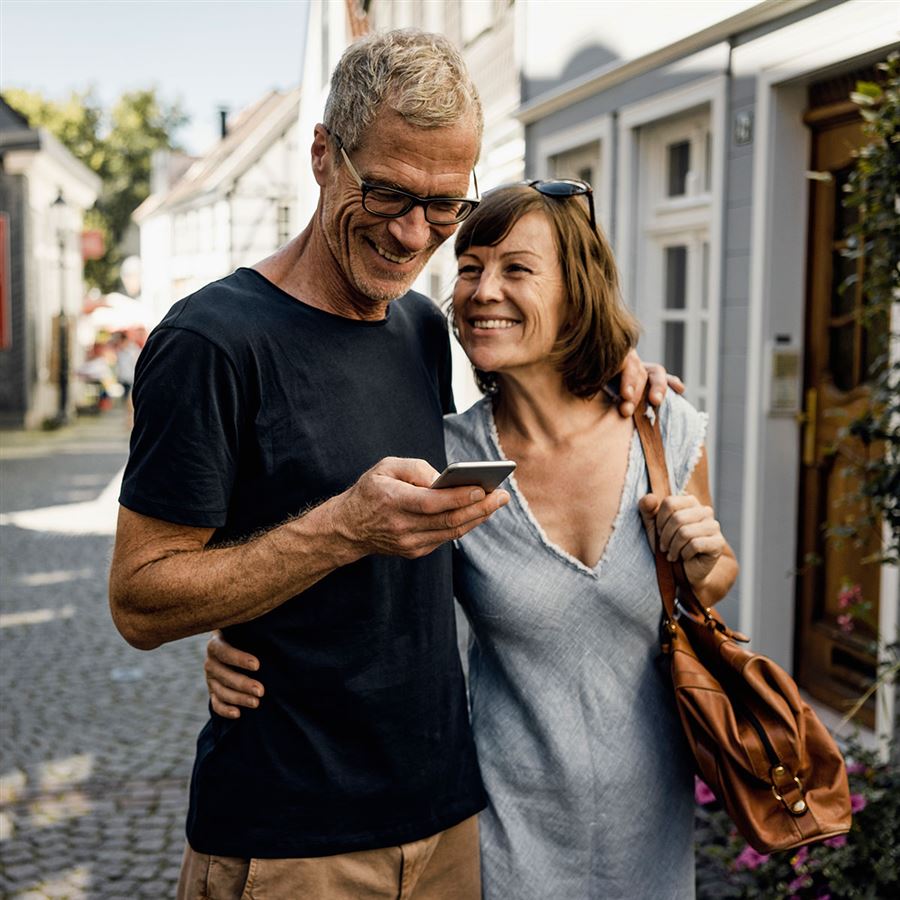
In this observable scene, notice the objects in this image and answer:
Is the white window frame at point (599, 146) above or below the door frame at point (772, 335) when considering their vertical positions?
above

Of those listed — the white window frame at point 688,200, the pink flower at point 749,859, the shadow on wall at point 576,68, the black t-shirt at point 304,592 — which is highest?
the shadow on wall at point 576,68

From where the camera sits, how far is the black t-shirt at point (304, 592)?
181 cm

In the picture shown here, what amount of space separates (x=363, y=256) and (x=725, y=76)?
14.1 feet

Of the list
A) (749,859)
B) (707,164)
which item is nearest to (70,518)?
(707,164)

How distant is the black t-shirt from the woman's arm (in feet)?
1.27

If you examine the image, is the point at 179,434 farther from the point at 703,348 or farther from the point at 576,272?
the point at 703,348

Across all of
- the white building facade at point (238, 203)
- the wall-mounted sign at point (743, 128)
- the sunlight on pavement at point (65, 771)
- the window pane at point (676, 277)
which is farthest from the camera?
the white building facade at point (238, 203)

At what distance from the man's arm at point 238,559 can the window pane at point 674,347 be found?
560 centimetres

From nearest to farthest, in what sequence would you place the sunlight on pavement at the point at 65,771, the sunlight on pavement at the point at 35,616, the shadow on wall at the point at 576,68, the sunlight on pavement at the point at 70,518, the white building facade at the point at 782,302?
the white building facade at the point at 782,302
the sunlight on pavement at the point at 65,771
the shadow on wall at the point at 576,68
the sunlight on pavement at the point at 35,616
the sunlight on pavement at the point at 70,518

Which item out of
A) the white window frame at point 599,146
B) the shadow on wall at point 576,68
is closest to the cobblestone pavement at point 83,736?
the white window frame at point 599,146

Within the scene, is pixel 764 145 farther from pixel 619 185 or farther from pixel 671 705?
pixel 671 705

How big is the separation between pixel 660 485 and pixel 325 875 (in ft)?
2.86

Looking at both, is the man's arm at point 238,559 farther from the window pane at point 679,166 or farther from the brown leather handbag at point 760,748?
the window pane at point 679,166

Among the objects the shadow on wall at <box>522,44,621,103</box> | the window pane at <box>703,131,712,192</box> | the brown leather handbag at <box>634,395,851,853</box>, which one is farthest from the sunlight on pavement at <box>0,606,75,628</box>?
the brown leather handbag at <box>634,395,851,853</box>
